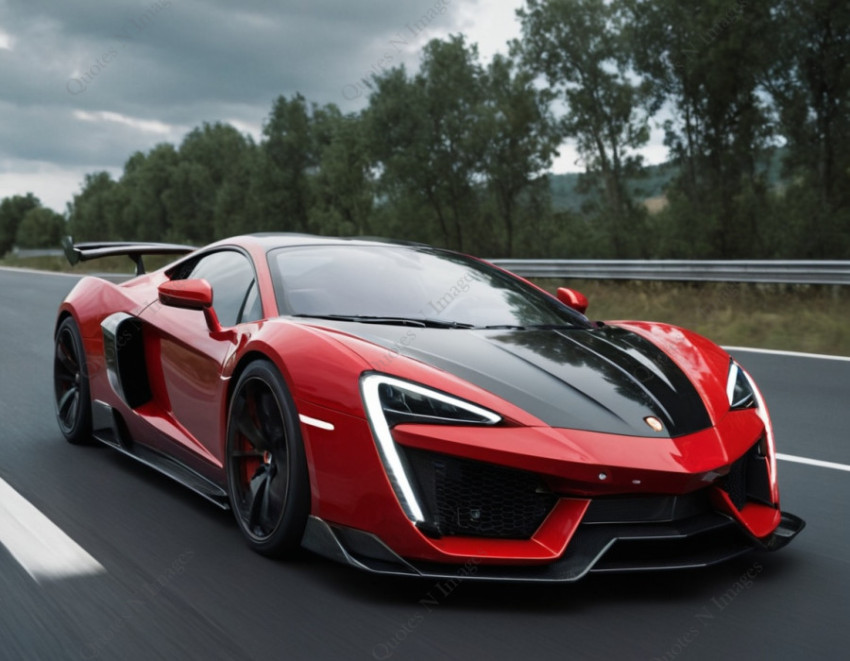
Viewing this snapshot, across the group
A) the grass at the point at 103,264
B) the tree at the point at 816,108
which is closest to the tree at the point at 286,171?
the grass at the point at 103,264

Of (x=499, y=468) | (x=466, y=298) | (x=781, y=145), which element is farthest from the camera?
(x=781, y=145)

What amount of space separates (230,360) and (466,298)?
1016 mm

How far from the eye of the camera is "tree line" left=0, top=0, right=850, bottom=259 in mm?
28656

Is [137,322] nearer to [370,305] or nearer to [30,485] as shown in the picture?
[30,485]

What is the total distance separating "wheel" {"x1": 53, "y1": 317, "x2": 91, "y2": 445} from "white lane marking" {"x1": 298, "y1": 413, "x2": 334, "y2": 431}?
2379 mm

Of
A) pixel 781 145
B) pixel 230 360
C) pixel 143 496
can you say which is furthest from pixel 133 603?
pixel 781 145

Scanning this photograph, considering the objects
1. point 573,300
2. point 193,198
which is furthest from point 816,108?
point 193,198

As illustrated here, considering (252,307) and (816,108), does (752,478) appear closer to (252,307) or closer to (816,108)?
(252,307)

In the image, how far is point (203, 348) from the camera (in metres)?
3.88

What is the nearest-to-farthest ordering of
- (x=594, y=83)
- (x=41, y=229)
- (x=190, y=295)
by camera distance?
1. (x=190, y=295)
2. (x=594, y=83)
3. (x=41, y=229)

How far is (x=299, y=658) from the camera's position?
245 centimetres

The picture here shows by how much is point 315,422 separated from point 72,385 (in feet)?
9.20

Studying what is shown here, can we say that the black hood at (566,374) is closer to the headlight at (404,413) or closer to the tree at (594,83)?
the headlight at (404,413)

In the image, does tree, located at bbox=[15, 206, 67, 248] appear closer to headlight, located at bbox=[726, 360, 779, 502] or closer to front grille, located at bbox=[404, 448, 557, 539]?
headlight, located at bbox=[726, 360, 779, 502]
